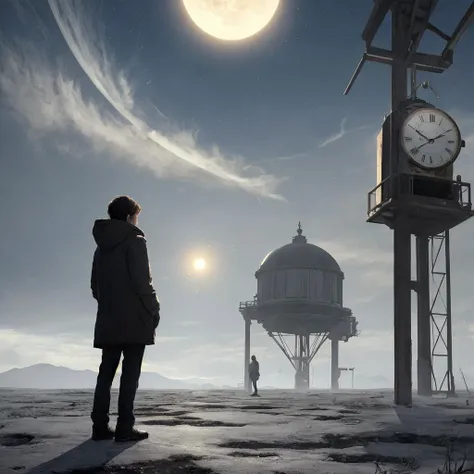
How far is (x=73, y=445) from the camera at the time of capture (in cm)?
397

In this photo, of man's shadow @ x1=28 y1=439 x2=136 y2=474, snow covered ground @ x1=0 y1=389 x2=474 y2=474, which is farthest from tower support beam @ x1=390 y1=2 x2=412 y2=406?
man's shadow @ x1=28 y1=439 x2=136 y2=474

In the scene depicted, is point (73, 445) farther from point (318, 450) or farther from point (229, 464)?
point (318, 450)

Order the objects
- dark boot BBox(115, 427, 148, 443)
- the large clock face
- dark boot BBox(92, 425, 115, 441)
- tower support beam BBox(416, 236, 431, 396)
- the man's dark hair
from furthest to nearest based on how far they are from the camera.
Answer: tower support beam BBox(416, 236, 431, 396) → the large clock face → the man's dark hair → dark boot BBox(92, 425, 115, 441) → dark boot BBox(115, 427, 148, 443)

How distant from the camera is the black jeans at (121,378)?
440 centimetres

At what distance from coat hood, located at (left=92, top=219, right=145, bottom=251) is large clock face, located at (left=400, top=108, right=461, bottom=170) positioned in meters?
8.49

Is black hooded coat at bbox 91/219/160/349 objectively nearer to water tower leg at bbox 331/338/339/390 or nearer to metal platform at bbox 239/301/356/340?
metal platform at bbox 239/301/356/340

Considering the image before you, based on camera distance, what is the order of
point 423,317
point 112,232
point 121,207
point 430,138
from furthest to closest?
point 423,317 → point 430,138 → point 121,207 → point 112,232

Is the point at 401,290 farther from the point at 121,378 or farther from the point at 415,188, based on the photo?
the point at 121,378

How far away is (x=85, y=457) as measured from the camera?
11.3ft

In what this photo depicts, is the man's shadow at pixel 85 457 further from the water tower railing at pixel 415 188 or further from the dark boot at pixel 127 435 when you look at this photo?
the water tower railing at pixel 415 188

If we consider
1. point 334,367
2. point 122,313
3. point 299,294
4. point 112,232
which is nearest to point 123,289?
point 122,313

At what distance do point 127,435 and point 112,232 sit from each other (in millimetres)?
1525

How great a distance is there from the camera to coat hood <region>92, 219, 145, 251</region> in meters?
4.60

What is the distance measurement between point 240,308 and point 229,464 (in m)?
36.3
